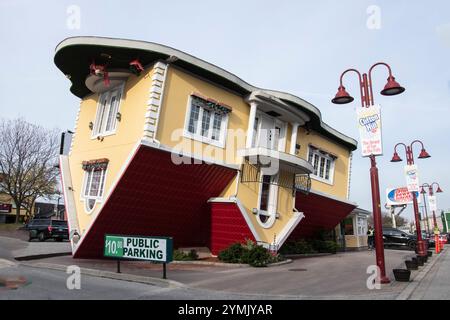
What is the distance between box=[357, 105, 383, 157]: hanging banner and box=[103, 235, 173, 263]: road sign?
6.02 m

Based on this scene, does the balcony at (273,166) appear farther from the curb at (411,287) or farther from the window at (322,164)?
the curb at (411,287)

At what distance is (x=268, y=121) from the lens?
19.0 m

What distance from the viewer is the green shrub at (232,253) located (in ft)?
50.5

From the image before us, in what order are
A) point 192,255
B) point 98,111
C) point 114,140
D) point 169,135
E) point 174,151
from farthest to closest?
point 98,111
point 192,255
point 114,140
point 169,135
point 174,151

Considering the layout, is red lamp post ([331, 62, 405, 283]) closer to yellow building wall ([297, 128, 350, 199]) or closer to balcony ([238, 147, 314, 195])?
balcony ([238, 147, 314, 195])

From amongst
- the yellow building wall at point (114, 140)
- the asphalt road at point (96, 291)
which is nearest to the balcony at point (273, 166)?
the yellow building wall at point (114, 140)

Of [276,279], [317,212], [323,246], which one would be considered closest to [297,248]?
[323,246]

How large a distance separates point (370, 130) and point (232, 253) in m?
7.79

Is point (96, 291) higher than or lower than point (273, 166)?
lower

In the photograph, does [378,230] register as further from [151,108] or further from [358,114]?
[151,108]

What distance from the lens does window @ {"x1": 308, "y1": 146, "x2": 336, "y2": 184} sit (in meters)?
23.1

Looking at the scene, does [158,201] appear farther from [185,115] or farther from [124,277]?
[124,277]

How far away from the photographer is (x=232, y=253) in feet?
51.0
